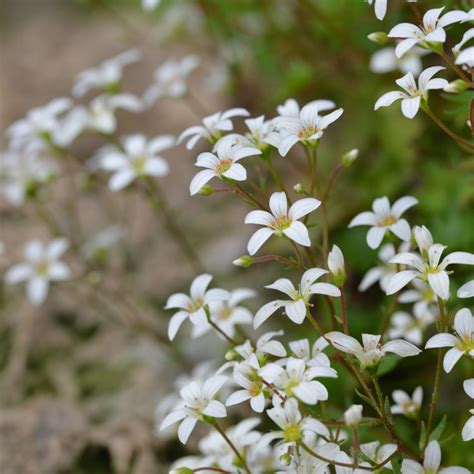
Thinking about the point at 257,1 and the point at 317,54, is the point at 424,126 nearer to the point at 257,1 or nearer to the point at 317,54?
the point at 317,54

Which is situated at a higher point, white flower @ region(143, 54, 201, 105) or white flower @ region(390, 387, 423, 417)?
white flower @ region(143, 54, 201, 105)

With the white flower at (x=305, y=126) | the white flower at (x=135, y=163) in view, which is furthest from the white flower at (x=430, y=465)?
the white flower at (x=135, y=163)

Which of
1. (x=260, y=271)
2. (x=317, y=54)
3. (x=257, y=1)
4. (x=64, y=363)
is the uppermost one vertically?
(x=257, y=1)

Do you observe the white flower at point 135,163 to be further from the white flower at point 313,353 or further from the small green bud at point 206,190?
the white flower at point 313,353

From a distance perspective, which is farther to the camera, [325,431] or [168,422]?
[168,422]

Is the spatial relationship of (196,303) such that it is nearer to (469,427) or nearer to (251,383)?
(251,383)

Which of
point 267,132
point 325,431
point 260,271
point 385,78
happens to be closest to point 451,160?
point 385,78

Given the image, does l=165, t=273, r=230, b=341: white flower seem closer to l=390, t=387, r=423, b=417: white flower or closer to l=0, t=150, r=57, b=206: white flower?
l=390, t=387, r=423, b=417: white flower

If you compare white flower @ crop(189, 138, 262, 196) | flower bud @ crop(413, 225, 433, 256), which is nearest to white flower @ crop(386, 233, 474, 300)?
flower bud @ crop(413, 225, 433, 256)

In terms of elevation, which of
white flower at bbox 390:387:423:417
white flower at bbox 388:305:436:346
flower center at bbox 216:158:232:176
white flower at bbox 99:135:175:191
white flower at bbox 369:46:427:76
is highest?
flower center at bbox 216:158:232:176
